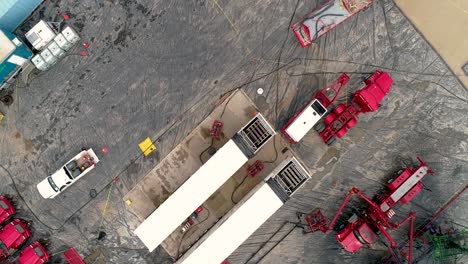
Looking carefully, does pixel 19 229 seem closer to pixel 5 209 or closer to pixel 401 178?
pixel 5 209

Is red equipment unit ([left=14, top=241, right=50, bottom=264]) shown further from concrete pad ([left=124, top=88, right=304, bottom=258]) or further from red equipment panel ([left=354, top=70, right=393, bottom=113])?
red equipment panel ([left=354, top=70, right=393, bottom=113])

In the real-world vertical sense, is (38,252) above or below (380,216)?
above

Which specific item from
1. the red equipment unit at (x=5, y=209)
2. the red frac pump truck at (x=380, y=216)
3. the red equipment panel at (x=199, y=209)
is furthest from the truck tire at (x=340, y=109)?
the red equipment unit at (x=5, y=209)

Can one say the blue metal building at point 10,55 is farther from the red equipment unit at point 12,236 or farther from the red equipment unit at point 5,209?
the red equipment unit at point 12,236

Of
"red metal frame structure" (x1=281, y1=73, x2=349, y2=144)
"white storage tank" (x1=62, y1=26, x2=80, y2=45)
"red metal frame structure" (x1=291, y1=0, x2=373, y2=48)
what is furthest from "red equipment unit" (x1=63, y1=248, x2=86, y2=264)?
"red metal frame structure" (x1=291, y1=0, x2=373, y2=48)

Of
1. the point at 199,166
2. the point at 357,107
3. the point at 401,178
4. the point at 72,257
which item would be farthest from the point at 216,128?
the point at 72,257

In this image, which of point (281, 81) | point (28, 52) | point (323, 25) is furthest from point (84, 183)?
point (323, 25)
